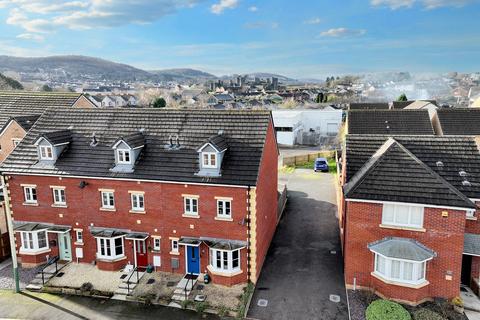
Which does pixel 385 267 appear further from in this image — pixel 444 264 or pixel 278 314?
pixel 278 314

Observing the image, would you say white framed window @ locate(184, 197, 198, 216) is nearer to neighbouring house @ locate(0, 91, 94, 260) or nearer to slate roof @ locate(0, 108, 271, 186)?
slate roof @ locate(0, 108, 271, 186)

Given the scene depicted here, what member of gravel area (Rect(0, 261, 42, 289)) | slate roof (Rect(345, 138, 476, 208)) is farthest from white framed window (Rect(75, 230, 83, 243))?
slate roof (Rect(345, 138, 476, 208))

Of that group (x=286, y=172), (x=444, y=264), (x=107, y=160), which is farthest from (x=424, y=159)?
(x=286, y=172)

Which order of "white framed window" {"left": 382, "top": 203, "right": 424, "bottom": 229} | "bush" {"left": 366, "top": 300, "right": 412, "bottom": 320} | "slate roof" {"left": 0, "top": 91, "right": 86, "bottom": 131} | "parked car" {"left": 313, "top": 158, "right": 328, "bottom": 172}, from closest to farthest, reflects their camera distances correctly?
"bush" {"left": 366, "top": 300, "right": 412, "bottom": 320} < "white framed window" {"left": 382, "top": 203, "right": 424, "bottom": 229} < "slate roof" {"left": 0, "top": 91, "right": 86, "bottom": 131} < "parked car" {"left": 313, "top": 158, "right": 328, "bottom": 172}

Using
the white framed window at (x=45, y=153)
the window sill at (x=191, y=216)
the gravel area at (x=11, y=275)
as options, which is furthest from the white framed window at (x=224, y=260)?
the white framed window at (x=45, y=153)

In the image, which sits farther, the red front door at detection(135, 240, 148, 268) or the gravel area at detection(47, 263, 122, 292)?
the red front door at detection(135, 240, 148, 268)

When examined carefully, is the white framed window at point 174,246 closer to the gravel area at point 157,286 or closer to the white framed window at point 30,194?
the gravel area at point 157,286
